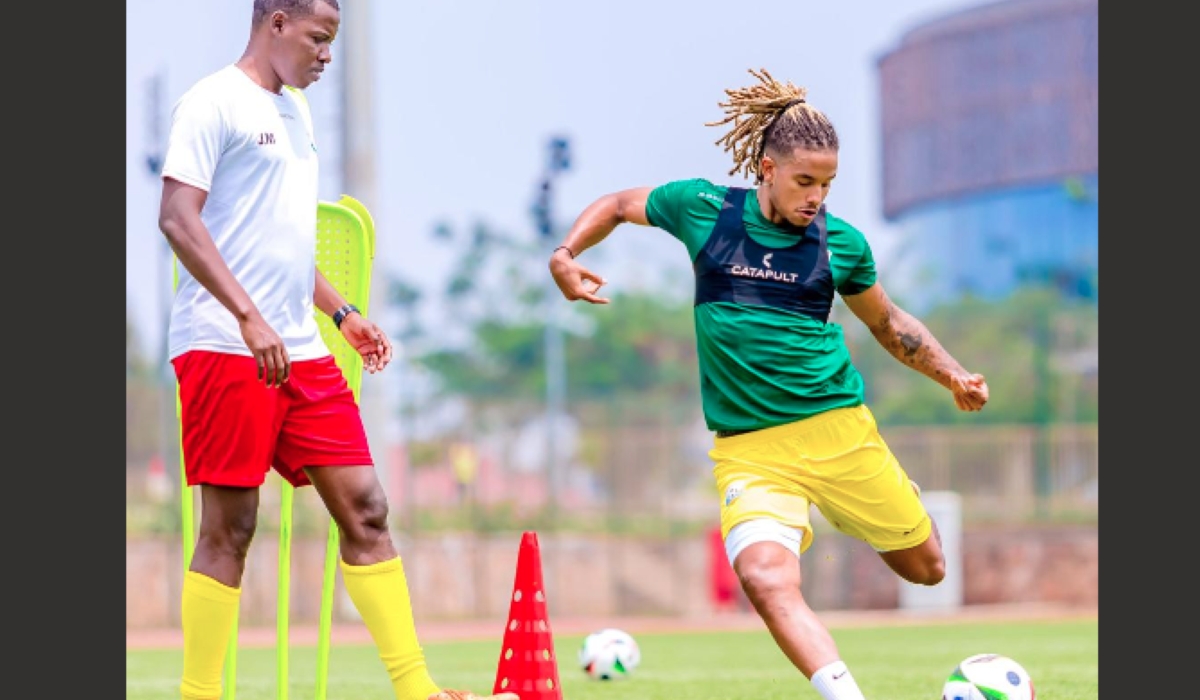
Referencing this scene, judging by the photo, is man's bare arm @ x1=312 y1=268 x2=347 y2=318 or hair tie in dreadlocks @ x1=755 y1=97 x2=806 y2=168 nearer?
hair tie in dreadlocks @ x1=755 y1=97 x2=806 y2=168

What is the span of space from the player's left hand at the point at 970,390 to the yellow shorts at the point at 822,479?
1.29ft

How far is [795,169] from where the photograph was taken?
6.58 metres

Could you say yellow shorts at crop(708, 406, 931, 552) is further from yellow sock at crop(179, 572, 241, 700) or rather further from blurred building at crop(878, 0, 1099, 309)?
blurred building at crop(878, 0, 1099, 309)

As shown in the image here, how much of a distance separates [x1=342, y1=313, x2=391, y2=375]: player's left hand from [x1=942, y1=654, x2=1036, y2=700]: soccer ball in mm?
2480

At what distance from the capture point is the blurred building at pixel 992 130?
56688 millimetres

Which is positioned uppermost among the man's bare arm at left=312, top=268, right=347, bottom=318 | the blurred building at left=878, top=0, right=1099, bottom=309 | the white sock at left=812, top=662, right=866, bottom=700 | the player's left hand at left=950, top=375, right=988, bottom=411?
the blurred building at left=878, top=0, right=1099, bottom=309

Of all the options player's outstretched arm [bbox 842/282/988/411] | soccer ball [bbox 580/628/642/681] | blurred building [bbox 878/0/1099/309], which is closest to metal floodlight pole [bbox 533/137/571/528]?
soccer ball [bbox 580/628/642/681]

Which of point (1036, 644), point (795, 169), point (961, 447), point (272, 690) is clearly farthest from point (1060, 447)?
point (795, 169)

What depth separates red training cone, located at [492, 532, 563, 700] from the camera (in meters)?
6.82

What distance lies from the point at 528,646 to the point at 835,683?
1265mm

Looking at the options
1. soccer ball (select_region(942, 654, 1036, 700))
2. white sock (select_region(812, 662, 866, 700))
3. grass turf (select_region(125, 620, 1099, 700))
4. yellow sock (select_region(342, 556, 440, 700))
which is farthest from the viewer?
grass turf (select_region(125, 620, 1099, 700))

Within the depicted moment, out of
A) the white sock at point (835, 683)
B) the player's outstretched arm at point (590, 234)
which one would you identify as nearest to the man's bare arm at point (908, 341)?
the player's outstretched arm at point (590, 234)

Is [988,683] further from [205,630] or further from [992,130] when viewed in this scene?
[992,130]

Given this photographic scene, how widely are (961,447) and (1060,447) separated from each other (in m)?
1.41
